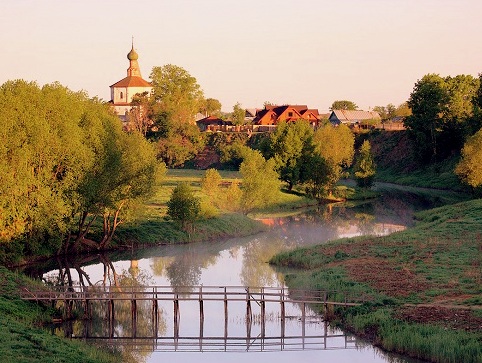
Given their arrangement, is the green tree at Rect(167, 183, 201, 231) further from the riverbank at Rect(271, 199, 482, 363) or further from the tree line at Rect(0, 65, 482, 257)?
the riverbank at Rect(271, 199, 482, 363)

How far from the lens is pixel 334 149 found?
330 feet

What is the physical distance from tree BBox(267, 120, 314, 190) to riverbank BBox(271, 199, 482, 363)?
113ft

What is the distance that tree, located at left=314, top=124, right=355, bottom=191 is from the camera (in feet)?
315

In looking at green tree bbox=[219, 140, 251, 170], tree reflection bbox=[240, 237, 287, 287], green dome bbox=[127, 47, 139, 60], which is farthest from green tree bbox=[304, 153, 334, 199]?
green dome bbox=[127, 47, 139, 60]

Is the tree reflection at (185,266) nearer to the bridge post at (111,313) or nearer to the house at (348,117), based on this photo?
the bridge post at (111,313)

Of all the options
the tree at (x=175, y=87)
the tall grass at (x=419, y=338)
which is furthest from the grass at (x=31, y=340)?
the tree at (x=175, y=87)

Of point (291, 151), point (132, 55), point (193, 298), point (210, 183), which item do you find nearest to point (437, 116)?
point (291, 151)

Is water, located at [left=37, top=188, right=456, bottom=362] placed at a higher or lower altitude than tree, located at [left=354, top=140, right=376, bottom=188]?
lower

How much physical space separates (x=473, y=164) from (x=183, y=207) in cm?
3440

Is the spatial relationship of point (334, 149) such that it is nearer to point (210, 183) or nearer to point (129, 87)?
point (210, 183)

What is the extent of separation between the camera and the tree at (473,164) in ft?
270

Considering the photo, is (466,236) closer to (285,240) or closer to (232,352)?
(285,240)

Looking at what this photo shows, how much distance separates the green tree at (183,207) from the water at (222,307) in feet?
9.00

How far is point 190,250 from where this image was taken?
5856 centimetres
